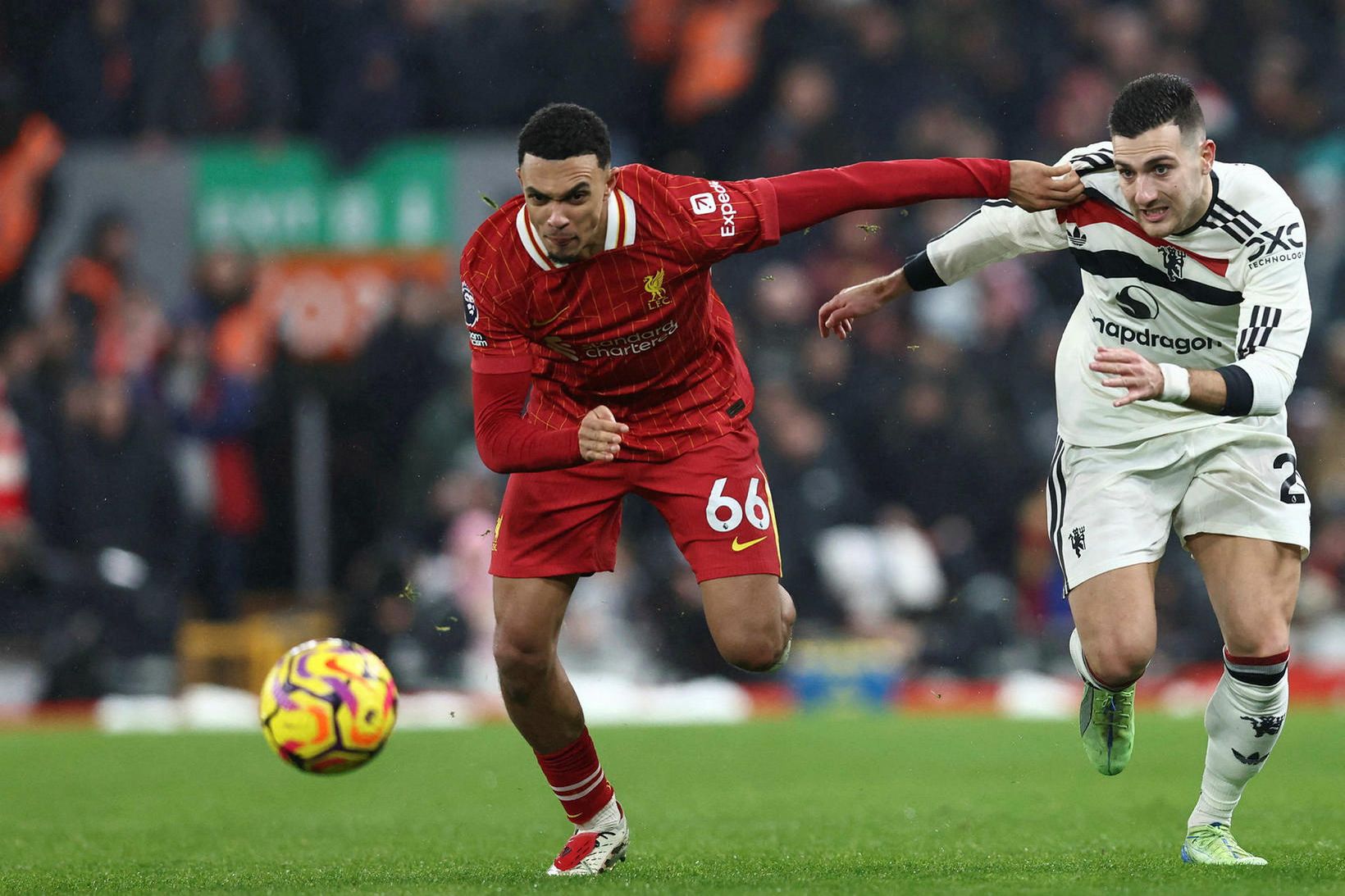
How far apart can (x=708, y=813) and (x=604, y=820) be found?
75.4 inches

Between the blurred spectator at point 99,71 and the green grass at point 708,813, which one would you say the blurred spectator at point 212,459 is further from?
the blurred spectator at point 99,71

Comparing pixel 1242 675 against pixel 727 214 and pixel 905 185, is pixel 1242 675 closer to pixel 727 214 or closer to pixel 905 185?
pixel 905 185

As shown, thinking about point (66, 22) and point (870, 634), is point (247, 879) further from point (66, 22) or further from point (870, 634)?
point (66, 22)

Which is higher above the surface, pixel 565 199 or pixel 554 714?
pixel 565 199

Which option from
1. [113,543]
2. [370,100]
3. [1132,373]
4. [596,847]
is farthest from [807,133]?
[1132,373]

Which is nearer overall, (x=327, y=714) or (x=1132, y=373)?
(x=1132, y=373)

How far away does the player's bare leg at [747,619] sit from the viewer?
20.5 feet

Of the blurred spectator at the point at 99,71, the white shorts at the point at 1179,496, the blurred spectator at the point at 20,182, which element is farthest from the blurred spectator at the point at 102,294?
the white shorts at the point at 1179,496

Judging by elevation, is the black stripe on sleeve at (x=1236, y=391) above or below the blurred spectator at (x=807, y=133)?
below

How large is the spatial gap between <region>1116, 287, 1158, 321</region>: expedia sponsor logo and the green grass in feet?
6.13

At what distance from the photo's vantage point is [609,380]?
6.35 meters

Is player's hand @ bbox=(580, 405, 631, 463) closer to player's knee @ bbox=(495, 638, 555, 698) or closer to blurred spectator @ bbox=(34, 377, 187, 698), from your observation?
player's knee @ bbox=(495, 638, 555, 698)

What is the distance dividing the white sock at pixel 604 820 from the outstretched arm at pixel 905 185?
6.97 ft

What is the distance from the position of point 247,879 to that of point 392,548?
7.23 metres
